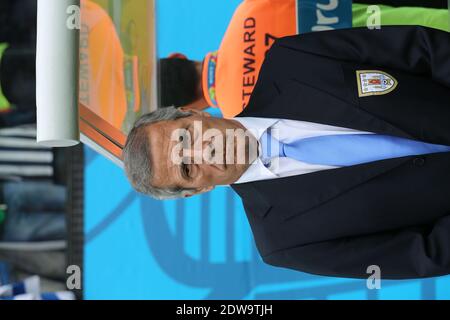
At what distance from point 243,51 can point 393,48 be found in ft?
1.83

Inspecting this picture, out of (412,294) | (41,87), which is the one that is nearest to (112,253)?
(41,87)

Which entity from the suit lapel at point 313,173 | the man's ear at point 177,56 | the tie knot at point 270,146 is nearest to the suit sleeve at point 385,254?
the suit lapel at point 313,173

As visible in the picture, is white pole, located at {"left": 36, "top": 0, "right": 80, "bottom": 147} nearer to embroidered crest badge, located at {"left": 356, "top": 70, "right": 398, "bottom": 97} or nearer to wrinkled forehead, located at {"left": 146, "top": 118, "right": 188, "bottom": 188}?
wrinkled forehead, located at {"left": 146, "top": 118, "right": 188, "bottom": 188}

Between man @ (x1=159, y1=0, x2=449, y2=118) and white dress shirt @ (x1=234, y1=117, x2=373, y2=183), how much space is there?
0.38 m

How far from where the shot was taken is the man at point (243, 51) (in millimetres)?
1722

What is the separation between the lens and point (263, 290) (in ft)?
7.21

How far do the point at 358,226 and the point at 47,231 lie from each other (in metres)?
1.18

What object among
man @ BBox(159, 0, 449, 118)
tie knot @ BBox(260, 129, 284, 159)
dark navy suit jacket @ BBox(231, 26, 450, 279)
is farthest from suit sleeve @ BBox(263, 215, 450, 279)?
man @ BBox(159, 0, 449, 118)

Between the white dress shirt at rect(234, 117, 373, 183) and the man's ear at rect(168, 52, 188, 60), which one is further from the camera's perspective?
the man's ear at rect(168, 52, 188, 60)

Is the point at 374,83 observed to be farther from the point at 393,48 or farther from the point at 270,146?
the point at 270,146

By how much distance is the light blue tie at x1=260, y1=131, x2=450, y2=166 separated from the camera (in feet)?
4.21

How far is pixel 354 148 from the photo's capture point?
1293 millimetres

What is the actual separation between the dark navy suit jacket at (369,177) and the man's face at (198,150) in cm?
9

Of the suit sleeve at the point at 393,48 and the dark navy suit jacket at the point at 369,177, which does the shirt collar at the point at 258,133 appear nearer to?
the dark navy suit jacket at the point at 369,177
